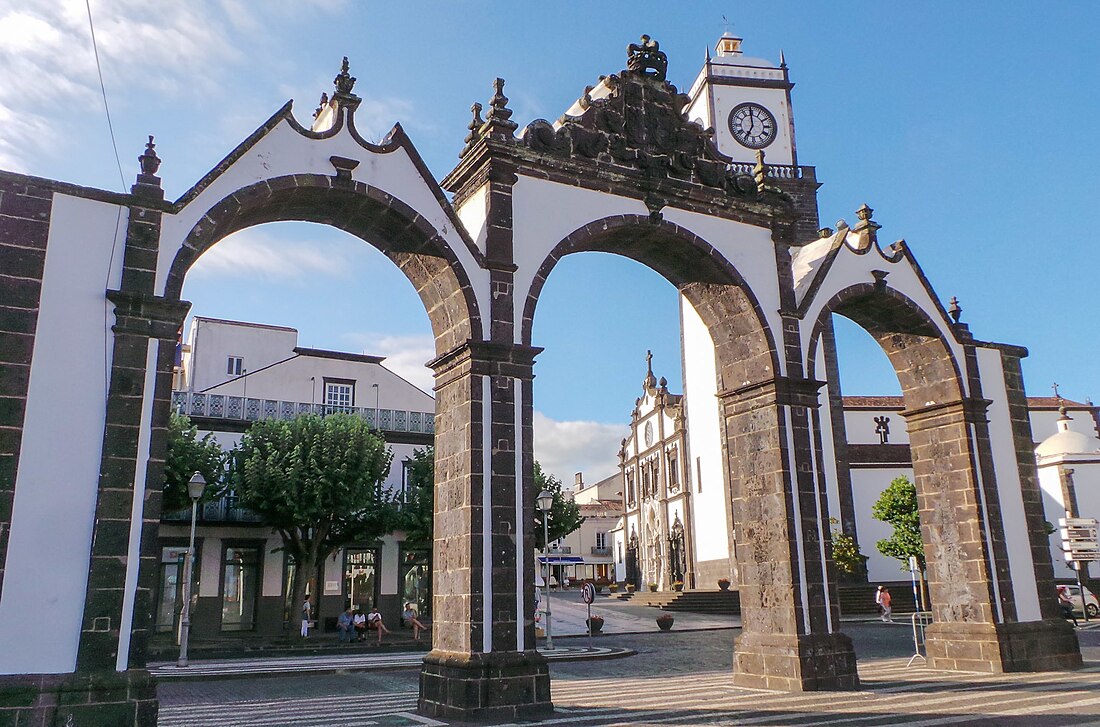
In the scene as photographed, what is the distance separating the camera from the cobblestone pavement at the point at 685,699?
30.7ft

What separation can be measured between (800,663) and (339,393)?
70.2ft

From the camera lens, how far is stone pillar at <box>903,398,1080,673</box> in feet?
44.5

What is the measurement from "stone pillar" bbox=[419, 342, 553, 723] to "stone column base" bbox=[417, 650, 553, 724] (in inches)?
0.4

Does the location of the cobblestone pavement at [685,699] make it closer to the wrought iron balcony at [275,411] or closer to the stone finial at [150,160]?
the stone finial at [150,160]

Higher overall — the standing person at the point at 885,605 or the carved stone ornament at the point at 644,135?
the carved stone ornament at the point at 644,135

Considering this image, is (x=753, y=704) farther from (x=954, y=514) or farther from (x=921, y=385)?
(x=921, y=385)

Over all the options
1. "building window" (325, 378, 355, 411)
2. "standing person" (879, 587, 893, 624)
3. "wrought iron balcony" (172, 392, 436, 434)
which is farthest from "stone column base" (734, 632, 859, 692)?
"building window" (325, 378, 355, 411)

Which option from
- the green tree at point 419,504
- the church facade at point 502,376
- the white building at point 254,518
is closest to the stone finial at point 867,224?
the church facade at point 502,376

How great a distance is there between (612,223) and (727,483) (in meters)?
24.2

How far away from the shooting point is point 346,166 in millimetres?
10305

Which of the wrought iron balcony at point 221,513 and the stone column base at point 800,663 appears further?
the wrought iron balcony at point 221,513

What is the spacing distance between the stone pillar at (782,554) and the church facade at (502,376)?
39 millimetres

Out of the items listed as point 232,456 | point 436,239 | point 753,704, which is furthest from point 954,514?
point 232,456

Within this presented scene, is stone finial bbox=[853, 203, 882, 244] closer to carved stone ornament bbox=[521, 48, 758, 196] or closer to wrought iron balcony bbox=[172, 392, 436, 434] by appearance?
carved stone ornament bbox=[521, 48, 758, 196]
